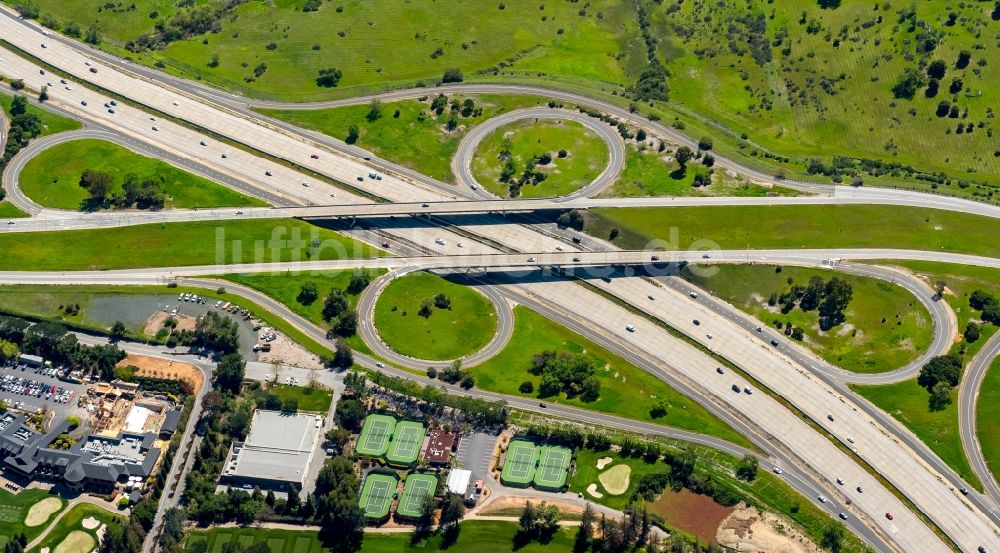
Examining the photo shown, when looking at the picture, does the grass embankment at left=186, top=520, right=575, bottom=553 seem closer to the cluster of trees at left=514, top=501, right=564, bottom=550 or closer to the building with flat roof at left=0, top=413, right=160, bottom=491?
the cluster of trees at left=514, top=501, right=564, bottom=550

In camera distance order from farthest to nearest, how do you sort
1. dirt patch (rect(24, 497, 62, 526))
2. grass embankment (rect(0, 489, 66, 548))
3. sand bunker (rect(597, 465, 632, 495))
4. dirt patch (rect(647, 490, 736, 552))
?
1. sand bunker (rect(597, 465, 632, 495))
2. dirt patch (rect(24, 497, 62, 526))
3. grass embankment (rect(0, 489, 66, 548))
4. dirt patch (rect(647, 490, 736, 552))

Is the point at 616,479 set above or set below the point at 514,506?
above

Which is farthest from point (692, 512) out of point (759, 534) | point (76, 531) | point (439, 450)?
point (76, 531)

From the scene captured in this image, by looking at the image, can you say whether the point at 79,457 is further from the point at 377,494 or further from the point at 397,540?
the point at 397,540

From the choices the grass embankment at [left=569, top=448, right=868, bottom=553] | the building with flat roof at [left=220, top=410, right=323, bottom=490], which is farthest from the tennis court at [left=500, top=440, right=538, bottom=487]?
the building with flat roof at [left=220, top=410, right=323, bottom=490]

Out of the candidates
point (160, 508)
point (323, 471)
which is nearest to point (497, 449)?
point (323, 471)
